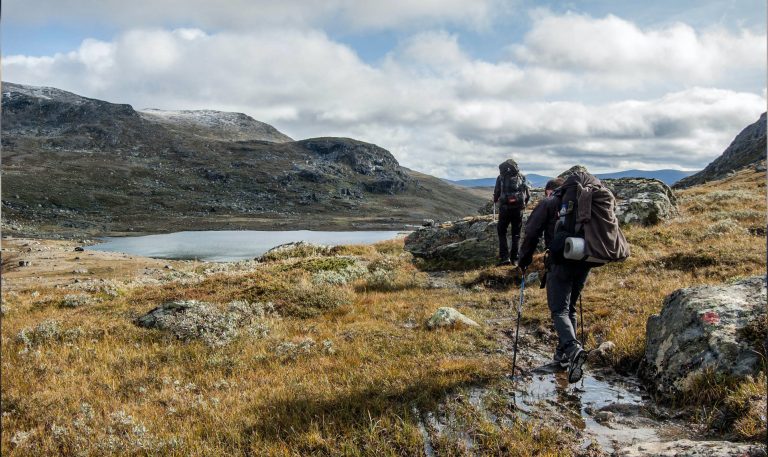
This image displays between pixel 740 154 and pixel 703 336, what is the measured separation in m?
140

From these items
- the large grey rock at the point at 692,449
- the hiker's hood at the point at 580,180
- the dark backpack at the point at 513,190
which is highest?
the dark backpack at the point at 513,190

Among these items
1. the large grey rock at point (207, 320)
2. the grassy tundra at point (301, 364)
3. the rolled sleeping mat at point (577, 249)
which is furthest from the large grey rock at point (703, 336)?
the large grey rock at point (207, 320)

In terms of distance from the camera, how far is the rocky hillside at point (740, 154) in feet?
338

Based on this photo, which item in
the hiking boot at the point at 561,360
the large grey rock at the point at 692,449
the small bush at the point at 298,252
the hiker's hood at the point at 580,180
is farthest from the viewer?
the small bush at the point at 298,252

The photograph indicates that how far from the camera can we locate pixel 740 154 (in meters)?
118

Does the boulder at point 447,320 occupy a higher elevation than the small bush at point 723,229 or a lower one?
lower

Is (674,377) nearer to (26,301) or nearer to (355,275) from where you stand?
(355,275)

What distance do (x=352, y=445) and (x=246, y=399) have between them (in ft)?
7.56

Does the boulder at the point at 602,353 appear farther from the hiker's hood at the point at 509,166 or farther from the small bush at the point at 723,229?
the small bush at the point at 723,229

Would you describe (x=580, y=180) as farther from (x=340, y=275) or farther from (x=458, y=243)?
(x=458, y=243)

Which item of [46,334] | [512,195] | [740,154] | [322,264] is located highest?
[740,154]

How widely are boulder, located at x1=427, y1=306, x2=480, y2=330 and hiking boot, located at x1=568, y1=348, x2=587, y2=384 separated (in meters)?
3.73

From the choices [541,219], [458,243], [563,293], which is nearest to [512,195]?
[458,243]

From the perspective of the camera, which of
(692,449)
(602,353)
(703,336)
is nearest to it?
(692,449)
